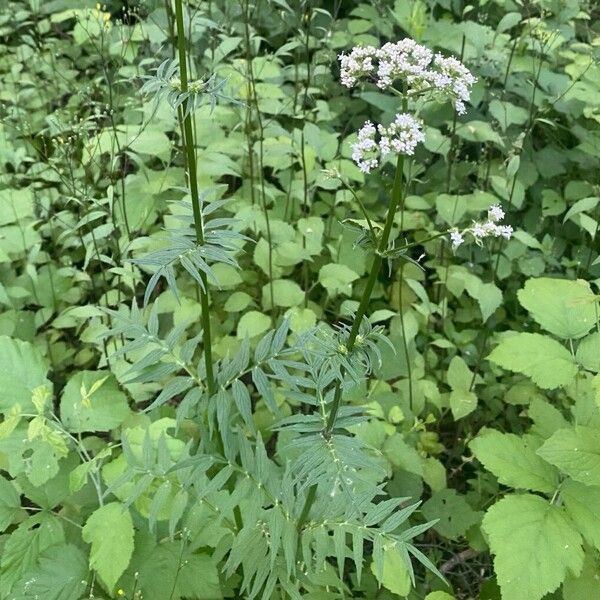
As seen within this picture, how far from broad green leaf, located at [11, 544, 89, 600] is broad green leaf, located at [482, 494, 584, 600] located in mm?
1188

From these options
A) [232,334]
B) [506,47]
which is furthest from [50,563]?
[506,47]

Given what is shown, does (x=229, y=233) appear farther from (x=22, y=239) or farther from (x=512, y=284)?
(x=512, y=284)

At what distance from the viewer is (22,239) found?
2.80 metres

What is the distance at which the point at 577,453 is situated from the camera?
6.17 feet

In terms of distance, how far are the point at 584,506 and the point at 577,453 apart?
16 cm

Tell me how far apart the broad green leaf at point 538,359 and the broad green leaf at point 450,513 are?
0.54 m

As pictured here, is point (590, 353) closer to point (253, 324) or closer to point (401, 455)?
point (401, 455)

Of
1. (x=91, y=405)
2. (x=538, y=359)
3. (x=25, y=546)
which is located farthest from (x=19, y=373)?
(x=538, y=359)

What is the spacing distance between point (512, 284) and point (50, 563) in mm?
2347

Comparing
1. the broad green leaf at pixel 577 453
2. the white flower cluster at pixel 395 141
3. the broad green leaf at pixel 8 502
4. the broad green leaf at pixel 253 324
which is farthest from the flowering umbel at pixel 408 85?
the broad green leaf at pixel 8 502

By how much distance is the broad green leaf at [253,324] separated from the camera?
2.52m

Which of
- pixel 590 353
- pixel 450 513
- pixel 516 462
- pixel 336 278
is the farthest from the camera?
pixel 336 278

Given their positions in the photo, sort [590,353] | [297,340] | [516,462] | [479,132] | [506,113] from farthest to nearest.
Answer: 1. [506,113]
2. [479,132]
3. [590,353]
4. [516,462]
5. [297,340]

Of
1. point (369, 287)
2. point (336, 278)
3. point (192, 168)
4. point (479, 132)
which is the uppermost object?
point (192, 168)
